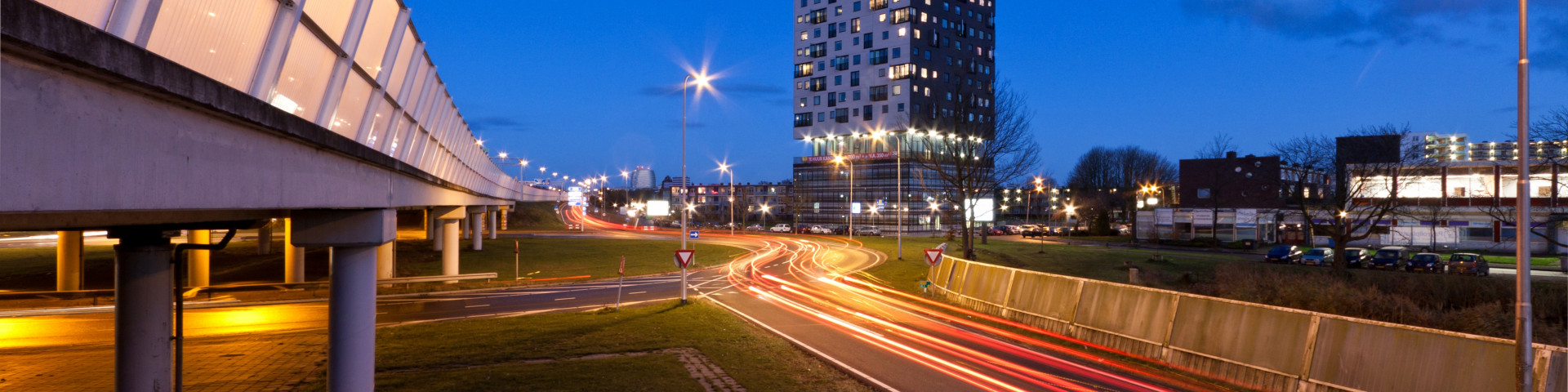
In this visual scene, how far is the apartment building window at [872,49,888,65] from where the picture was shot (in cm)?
8394

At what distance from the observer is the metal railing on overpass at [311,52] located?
4496 millimetres

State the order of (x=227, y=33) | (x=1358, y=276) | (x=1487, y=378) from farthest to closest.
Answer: (x=1358, y=276), (x=1487, y=378), (x=227, y=33)

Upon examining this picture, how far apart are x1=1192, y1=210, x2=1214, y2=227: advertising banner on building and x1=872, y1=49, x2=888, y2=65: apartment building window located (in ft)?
116

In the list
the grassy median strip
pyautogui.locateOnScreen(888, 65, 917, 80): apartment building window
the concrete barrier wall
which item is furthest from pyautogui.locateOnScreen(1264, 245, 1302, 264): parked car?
pyautogui.locateOnScreen(888, 65, 917, 80): apartment building window

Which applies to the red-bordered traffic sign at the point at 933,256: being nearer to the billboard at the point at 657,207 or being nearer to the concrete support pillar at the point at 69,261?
the concrete support pillar at the point at 69,261

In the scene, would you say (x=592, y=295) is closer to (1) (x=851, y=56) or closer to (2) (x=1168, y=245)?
(2) (x=1168, y=245)

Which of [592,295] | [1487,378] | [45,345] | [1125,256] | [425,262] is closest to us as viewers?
[1487,378]

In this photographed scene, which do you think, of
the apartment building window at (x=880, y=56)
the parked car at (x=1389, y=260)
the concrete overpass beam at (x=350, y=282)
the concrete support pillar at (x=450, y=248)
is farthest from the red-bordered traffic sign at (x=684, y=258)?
the apartment building window at (x=880, y=56)

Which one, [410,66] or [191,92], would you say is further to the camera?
[410,66]

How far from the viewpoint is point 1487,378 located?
A: 10000 millimetres

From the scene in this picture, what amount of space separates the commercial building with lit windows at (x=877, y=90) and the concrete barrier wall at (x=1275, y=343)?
61.1 meters

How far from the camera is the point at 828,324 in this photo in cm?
2039

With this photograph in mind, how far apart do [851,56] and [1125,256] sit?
1824 inches

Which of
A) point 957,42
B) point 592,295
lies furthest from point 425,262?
point 957,42
